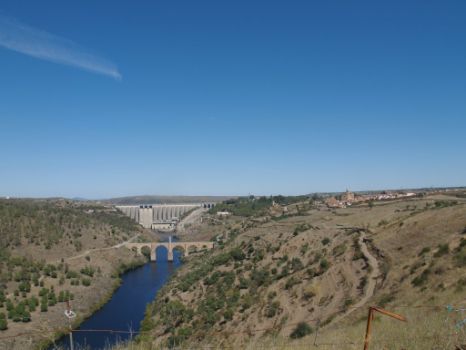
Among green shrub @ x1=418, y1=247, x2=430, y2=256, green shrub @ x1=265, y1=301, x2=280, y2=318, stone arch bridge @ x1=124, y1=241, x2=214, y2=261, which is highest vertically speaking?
green shrub @ x1=418, y1=247, x2=430, y2=256

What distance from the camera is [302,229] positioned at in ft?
161

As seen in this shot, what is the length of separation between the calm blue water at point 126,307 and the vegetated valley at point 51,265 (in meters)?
1.77

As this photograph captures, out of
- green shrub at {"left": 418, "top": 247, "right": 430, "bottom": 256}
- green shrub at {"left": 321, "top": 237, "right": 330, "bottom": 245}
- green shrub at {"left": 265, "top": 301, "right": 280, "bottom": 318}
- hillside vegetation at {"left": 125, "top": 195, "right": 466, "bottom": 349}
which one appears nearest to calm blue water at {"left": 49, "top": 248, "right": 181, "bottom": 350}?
hillside vegetation at {"left": 125, "top": 195, "right": 466, "bottom": 349}

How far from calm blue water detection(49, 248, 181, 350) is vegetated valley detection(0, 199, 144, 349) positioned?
1.77 m

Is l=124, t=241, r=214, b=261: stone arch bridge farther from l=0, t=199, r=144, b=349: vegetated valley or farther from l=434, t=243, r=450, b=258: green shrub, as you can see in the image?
l=434, t=243, r=450, b=258: green shrub

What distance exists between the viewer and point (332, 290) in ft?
84.5

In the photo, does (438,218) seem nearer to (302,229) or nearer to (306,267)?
(306,267)

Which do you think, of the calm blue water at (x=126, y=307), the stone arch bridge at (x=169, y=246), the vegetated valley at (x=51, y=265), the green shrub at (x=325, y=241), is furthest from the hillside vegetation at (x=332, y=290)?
the stone arch bridge at (x=169, y=246)

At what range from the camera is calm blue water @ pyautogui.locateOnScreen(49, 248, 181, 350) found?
3953cm

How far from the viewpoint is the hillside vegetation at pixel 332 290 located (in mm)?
13955

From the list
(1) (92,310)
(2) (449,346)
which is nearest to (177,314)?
(1) (92,310)

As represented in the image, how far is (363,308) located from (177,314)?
21.5 meters

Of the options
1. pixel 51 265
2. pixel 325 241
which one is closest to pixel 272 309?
pixel 325 241

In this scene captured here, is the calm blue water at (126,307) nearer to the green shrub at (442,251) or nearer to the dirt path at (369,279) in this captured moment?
the dirt path at (369,279)
